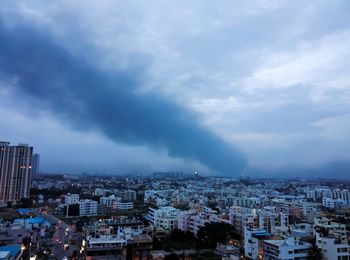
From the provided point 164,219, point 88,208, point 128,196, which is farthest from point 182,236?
point 128,196

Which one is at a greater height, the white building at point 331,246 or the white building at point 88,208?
the white building at point 331,246

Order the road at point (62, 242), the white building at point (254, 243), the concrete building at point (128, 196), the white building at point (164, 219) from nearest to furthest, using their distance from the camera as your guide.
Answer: the white building at point (254, 243)
the road at point (62, 242)
the white building at point (164, 219)
the concrete building at point (128, 196)

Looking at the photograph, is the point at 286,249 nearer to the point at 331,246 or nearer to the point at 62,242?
the point at 331,246

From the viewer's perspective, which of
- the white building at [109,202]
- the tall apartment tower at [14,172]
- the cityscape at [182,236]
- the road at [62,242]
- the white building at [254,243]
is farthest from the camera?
the tall apartment tower at [14,172]

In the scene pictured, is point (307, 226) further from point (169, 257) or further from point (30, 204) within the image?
point (30, 204)

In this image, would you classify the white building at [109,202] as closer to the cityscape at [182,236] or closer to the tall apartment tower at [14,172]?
the cityscape at [182,236]

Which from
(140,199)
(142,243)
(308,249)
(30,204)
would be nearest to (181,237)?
(142,243)

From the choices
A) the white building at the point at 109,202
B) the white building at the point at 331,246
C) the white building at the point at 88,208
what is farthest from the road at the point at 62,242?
the white building at the point at 109,202
